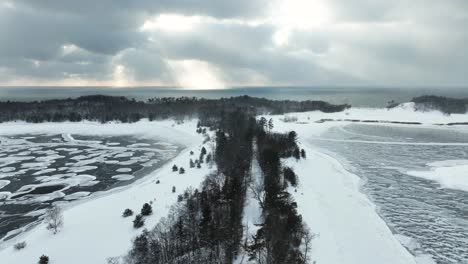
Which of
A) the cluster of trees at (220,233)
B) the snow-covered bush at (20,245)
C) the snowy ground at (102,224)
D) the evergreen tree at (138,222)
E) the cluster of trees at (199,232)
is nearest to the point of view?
the cluster of trees at (220,233)

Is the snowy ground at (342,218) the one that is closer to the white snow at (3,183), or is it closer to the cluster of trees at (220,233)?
the cluster of trees at (220,233)

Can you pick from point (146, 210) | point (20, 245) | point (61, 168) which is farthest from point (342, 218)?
point (61, 168)

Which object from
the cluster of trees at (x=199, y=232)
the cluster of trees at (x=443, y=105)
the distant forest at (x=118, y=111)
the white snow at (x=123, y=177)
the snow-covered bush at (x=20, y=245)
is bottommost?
the snow-covered bush at (x=20, y=245)

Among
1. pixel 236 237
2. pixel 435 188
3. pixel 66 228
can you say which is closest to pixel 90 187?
pixel 66 228

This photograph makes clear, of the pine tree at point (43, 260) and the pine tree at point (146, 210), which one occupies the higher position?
the pine tree at point (146, 210)

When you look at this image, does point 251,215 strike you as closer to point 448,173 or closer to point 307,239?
point 307,239

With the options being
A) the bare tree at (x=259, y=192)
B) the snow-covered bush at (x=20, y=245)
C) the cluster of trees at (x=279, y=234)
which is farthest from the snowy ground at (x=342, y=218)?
the snow-covered bush at (x=20, y=245)

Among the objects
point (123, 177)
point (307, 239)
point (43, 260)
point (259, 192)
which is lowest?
point (43, 260)

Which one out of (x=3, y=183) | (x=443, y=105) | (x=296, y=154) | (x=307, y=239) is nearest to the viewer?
(x=307, y=239)

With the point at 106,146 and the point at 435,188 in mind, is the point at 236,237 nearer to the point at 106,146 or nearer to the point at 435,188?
the point at 435,188
